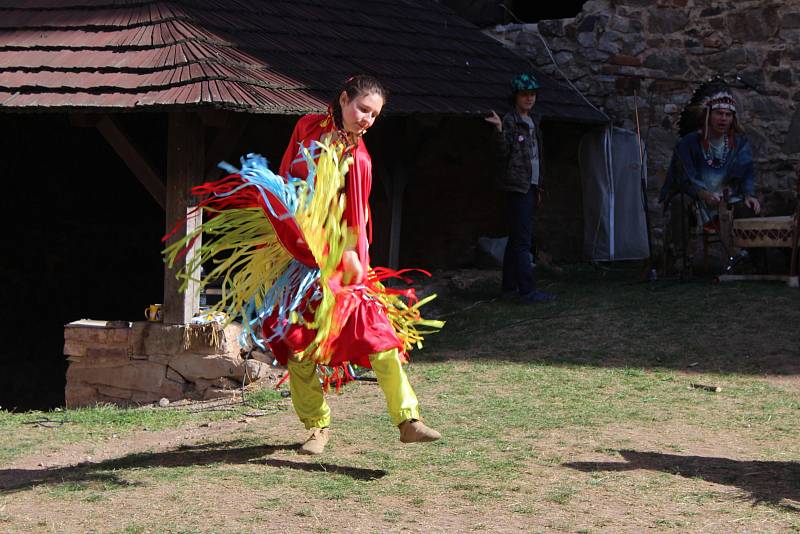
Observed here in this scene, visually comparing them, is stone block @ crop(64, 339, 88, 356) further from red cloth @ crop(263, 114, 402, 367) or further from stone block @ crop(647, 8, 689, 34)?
stone block @ crop(647, 8, 689, 34)

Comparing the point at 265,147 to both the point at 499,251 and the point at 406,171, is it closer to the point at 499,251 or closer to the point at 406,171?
the point at 406,171

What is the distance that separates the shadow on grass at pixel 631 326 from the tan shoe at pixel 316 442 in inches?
104

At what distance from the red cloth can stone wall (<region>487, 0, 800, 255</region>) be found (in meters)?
6.77

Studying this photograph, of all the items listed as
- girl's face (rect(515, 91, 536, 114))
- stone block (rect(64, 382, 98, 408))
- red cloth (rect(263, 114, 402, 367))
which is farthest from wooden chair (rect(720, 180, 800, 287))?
red cloth (rect(263, 114, 402, 367))

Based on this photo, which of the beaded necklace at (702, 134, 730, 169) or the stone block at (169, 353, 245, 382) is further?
the beaded necklace at (702, 134, 730, 169)

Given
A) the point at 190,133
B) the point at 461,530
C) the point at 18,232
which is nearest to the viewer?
the point at 461,530

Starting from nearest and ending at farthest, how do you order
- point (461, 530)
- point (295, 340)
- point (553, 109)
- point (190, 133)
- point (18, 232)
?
point (461, 530)
point (295, 340)
point (190, 133)
point (553, 109)
point (18, 232)

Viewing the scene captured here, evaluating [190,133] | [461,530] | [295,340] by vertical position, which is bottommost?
[461,530]

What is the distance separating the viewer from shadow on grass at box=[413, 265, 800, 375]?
771cm

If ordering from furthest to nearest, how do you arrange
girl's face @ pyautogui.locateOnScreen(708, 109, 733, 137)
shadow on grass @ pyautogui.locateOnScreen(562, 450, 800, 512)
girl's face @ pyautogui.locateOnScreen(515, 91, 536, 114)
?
1. girl's face @ pyautogui.locateOnScreen(708, 109, 733, 137)
2. girl's face @ pyautogui.locateOnScreen(515, 91, 536, 114)
3. shadow on grass @ pyautogui.locateOnScreen(562, 450, 800, 512)

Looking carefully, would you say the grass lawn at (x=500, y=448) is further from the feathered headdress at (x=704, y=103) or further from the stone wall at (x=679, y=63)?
the stone wall at (x=679, y=63)

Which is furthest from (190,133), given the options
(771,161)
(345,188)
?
(771,161)

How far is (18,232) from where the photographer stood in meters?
11.9

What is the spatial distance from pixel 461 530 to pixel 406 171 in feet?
22.9
